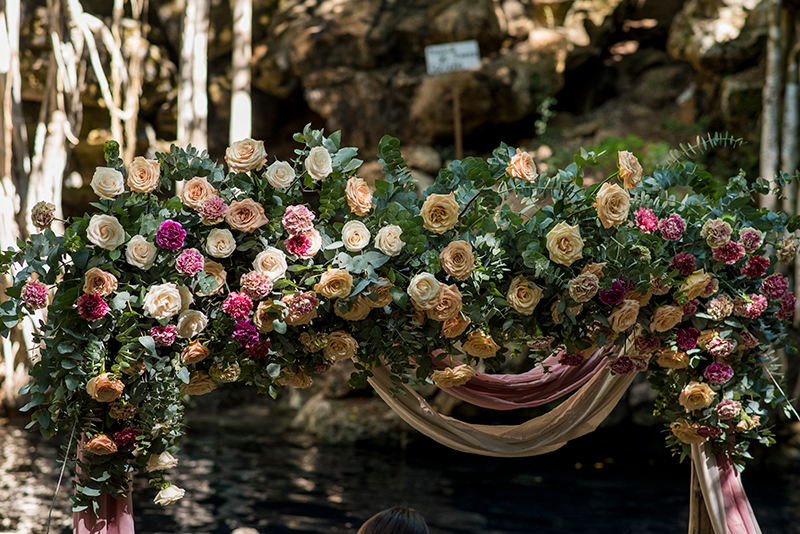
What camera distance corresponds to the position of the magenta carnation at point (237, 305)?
2.10 metres

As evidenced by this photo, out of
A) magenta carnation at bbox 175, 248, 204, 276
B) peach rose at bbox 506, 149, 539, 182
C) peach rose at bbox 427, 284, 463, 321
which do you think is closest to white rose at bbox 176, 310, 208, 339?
magenta carnation at bbox 175, 248, 204, 276

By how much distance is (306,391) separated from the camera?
784 centimetres

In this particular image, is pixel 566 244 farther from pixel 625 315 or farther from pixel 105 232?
pixel 105 232

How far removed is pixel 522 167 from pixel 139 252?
1230mm

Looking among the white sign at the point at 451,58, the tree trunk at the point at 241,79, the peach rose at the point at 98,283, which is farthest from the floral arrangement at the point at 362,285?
the white sign at the point at 451,58

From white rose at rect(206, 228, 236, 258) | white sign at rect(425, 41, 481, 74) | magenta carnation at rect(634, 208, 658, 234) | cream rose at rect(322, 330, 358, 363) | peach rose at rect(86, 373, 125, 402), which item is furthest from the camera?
white sign at rect(425, 41, 481, 74)

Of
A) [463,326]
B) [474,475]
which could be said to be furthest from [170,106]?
[463,326]

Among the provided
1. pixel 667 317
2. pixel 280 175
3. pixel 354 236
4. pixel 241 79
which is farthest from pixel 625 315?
pixel 241 79

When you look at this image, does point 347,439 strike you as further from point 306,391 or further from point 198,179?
point 198,179

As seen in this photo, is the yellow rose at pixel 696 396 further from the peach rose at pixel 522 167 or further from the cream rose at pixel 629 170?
the peach rose at pixel 522 167

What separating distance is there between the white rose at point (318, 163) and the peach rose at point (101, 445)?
3.31 feet

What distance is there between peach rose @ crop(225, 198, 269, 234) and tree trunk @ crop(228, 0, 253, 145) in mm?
3839

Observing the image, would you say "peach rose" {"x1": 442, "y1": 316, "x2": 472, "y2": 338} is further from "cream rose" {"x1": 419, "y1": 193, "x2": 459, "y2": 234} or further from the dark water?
the dark water

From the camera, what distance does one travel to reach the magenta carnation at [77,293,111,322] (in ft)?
6.54
